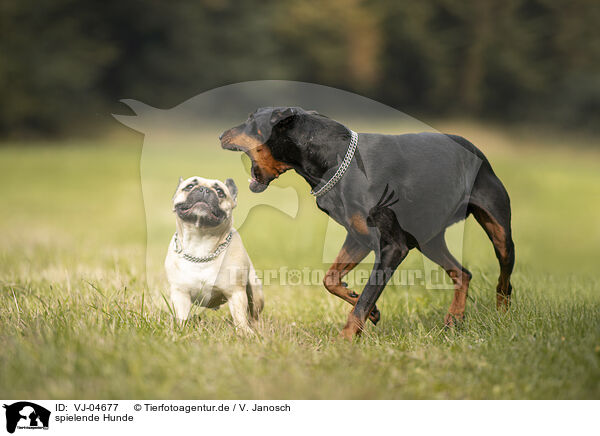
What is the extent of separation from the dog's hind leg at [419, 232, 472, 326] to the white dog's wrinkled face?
1555 millimetres

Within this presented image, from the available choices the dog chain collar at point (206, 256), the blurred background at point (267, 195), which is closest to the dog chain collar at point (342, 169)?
the blurred background at point (267, 195)

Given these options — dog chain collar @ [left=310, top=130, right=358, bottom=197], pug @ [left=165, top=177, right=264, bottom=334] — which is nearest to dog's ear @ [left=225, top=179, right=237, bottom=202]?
pug @ [left=165, top=177, right=264, bottom=334]

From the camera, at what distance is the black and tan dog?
3.63 metres

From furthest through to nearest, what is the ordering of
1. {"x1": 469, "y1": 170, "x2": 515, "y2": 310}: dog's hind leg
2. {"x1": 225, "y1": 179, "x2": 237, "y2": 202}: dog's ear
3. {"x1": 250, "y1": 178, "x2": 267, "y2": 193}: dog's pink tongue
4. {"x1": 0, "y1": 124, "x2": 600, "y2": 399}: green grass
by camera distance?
{"x1": 225, "y1": 179, "x2": 237, "y2": 202}: dog's ear < {"x1": 469, "y1": 170, "x2": 515, "y2": 310}: dog's hind leg < {"x1": 250, "y1": 178, "x2": 267, "y2": 193}: dog's pink tongue < {"x1": 0, "y1": 124, "x2": 600, "y2": 399}: green grass

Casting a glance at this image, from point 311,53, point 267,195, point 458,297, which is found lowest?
point 458,297

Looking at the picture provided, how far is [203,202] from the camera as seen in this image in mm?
3904

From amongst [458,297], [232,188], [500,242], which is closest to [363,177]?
[232,188]

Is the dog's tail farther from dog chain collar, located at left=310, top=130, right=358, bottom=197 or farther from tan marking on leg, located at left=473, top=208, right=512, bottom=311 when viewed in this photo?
tan marking on leg, located at left=473, top=208, right=512, bottom=311

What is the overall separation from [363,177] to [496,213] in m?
1.15

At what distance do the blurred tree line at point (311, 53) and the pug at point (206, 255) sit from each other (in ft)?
71.5

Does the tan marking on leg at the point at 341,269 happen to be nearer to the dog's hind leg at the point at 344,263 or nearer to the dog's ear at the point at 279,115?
the dog's hind leg at the point at 344,263

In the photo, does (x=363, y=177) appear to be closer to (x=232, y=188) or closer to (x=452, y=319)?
(x=232, y=188)
